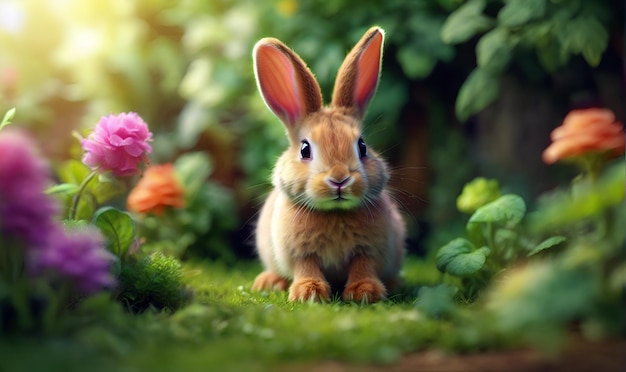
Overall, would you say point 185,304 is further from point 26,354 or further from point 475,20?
point 475,20

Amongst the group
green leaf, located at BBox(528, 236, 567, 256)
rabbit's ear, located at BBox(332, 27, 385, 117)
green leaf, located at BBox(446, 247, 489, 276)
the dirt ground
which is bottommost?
the dirt ground

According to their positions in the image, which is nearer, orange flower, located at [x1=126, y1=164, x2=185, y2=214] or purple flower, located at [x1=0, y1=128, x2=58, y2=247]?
purple flower, located at [x1=0, y1=128, x2=58, y2=247]

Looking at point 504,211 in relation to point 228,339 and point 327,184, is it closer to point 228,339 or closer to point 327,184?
point 327,184

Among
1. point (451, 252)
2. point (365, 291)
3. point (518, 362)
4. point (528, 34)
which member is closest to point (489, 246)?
point (451, 252)

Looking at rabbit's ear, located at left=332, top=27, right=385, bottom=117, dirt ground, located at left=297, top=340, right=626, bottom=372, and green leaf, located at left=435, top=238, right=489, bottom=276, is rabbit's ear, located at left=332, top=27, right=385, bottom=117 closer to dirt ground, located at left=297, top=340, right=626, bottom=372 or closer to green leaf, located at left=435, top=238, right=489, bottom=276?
green leaf, located at left=435, top=238, right=489, bottom=276

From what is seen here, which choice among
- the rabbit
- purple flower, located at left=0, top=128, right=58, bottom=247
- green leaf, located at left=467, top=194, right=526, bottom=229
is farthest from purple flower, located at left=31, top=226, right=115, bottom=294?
green leaf, located at left=467, top=194, right=526, bottom=229

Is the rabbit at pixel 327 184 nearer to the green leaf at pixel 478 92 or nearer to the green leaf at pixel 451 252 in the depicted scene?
the green leaf at pixel 451 252

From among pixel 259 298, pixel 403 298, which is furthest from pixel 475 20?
pixel 259 298
